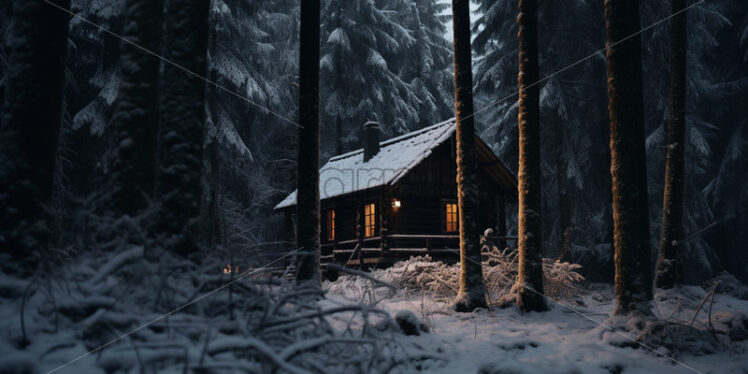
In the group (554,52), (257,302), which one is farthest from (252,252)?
(554,52)

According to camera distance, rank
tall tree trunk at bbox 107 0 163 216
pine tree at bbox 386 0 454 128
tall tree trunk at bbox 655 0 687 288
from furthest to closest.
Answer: pine tree at bbox 386 0 454 128 < tall tree trunk at bbox 655 0 687 288 < tall tree trunk at bbox 107 0 163 216

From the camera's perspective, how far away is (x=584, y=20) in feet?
72.2

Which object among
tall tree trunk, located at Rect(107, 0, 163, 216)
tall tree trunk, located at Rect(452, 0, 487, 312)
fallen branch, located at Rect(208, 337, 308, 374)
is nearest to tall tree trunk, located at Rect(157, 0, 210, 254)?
tall tree trunk, located at Rect(107, 0, 163, 216)

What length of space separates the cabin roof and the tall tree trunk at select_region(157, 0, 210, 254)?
430 inches

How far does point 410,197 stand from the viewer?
67.1 ft

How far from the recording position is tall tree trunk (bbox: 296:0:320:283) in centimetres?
903

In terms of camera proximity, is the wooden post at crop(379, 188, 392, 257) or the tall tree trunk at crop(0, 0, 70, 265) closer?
the tall tree trunk at crop(0, 0, 70, 265)

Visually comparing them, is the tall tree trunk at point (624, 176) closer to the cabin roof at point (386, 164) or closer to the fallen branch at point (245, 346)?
the fallen branch at point (245, 346)

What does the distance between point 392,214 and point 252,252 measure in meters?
15.2

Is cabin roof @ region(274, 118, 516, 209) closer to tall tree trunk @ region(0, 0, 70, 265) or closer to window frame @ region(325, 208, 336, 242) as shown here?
window frame @ region(325, 208, 336, 242)

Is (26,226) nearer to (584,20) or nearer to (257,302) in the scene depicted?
(257,302)

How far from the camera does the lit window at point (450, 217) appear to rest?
20.6 meters

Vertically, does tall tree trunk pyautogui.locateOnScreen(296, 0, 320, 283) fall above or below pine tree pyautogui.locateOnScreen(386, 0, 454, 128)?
below

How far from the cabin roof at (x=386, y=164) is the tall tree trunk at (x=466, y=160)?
6.63m
